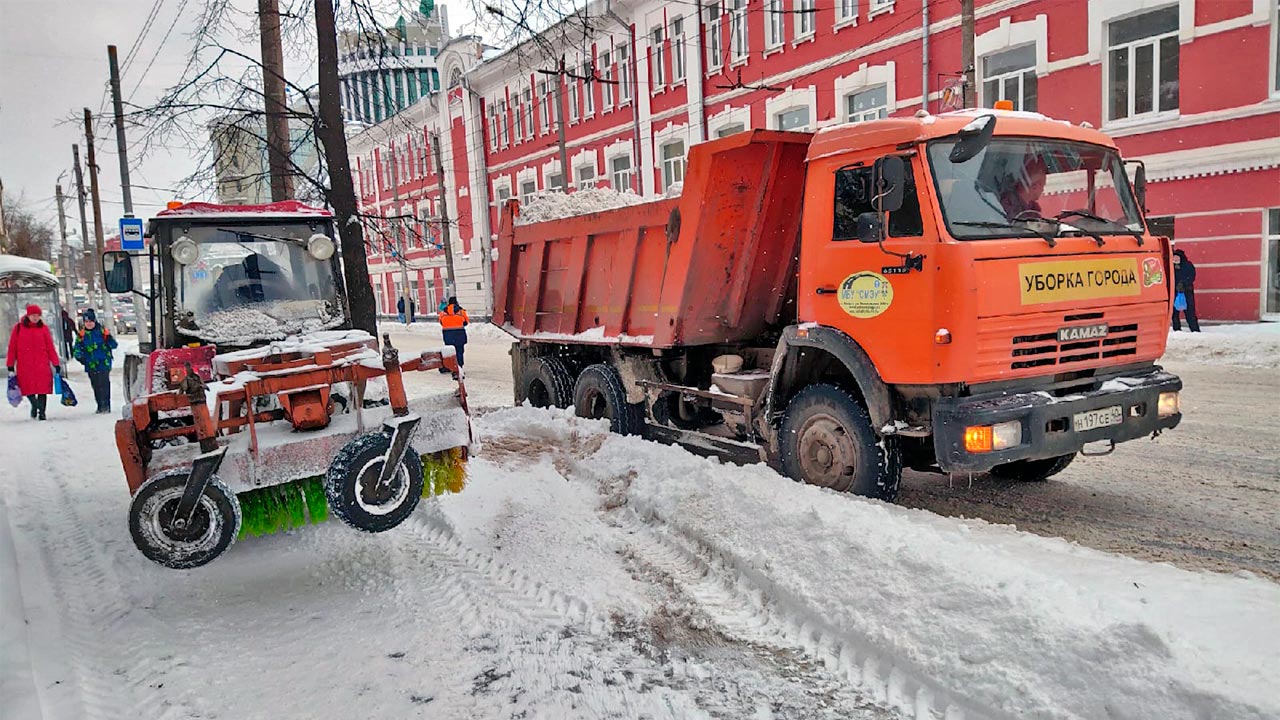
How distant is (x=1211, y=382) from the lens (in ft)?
32.1

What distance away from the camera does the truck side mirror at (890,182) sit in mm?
4828

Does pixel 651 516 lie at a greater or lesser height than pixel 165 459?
lesser

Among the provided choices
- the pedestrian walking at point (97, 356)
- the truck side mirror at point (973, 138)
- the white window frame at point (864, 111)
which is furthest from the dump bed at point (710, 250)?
the white window frame at point (864, 111)

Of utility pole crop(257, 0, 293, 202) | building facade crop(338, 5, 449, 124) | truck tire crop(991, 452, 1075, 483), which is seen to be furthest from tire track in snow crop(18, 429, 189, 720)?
building facade crop(338, 5, 449, 124)

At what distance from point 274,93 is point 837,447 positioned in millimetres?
8965

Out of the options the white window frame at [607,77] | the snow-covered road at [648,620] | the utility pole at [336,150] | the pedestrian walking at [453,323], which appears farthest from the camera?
the white window frame at [607,77]

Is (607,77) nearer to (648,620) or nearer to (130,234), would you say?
(130,234)

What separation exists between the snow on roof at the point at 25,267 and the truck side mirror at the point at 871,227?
21708 millimetres

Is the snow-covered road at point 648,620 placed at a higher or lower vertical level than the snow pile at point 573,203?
lower

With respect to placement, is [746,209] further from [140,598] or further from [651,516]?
[140,598]

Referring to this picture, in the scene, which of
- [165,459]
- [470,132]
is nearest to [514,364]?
[165,459]

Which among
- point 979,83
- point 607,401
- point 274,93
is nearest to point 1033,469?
point 607,401

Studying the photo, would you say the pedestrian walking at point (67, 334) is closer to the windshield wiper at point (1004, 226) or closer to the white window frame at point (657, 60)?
the white window frame at point (657, 60)

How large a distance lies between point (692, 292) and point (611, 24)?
2120cm
